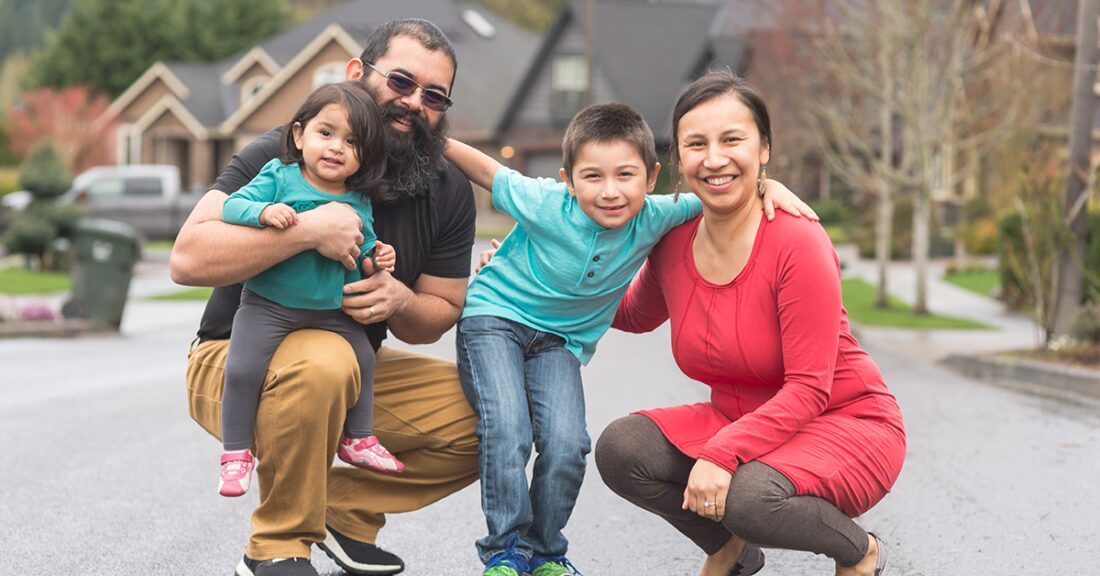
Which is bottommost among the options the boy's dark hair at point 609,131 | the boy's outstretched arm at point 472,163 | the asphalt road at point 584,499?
the asphalt road at point 584,499

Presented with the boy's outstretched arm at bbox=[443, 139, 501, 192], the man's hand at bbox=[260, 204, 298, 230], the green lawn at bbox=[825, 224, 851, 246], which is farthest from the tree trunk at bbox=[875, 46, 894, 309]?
the green lawn at bbox=[825, 224, 851, 246]

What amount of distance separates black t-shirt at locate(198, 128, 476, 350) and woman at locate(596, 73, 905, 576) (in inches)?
31.3

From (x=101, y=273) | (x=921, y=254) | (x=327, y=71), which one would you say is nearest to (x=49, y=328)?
(x=101, y=273)

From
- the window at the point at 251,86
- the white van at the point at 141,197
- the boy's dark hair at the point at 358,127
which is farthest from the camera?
the window at the point at 251,86

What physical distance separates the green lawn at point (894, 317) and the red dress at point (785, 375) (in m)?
12.1

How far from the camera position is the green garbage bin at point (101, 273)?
1517 centimetres

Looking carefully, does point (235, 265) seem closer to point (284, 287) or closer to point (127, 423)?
point (284, 287)

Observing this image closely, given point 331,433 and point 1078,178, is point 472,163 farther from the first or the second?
point 1078,178

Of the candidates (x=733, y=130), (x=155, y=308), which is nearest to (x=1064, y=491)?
(x=733, y=130)

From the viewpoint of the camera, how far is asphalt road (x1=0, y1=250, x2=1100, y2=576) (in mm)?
5012

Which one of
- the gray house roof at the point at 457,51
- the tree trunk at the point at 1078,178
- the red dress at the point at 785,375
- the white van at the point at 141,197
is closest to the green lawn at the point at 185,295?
the white van at the point at 141,197

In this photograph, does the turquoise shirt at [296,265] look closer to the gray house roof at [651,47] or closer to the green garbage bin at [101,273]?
the green garbage bin at [101,273]

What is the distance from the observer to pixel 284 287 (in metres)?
4.09

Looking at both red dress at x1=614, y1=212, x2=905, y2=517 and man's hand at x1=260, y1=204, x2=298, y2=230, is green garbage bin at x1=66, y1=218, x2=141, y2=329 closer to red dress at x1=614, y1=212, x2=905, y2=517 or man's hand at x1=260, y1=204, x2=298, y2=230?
man's hand at x1=260, y1=204, x2=298, y2=230
